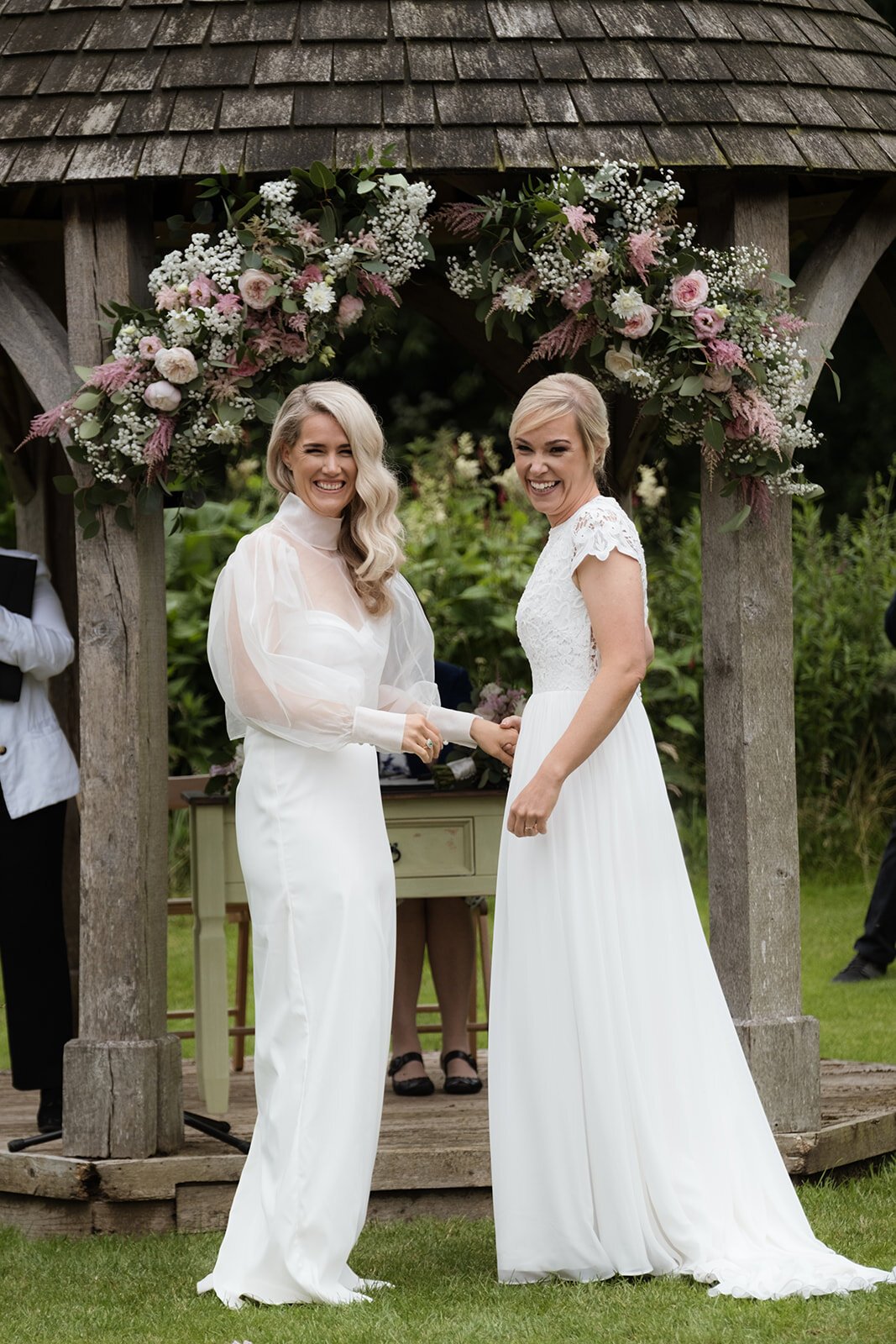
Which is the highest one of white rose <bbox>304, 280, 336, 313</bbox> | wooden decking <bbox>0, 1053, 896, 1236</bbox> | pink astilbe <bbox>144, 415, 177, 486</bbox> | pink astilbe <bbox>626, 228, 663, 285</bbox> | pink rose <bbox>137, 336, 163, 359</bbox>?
pink astilbe <bbox>626, 228, 663, 285</bbox>

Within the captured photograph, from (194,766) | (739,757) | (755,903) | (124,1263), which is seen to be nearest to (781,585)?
(739,757)

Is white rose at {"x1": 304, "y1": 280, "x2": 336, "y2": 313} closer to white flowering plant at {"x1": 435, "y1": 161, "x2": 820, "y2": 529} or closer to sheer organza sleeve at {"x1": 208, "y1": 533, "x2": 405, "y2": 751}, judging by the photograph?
white flowering plant at {"x1": 435, "y1": 161, "x2": 820, "y2": 529}

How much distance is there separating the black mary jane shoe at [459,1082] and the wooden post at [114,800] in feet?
4.02

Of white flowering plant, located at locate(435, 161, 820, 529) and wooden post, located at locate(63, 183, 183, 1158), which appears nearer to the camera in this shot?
white flowering plant, located at locate(435, 161, 820, 529)

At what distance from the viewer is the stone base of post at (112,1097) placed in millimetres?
5160

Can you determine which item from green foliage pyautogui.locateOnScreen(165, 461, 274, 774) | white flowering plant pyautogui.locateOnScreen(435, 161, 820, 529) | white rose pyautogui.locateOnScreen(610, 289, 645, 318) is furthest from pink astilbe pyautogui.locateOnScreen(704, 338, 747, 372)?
green foliage pyautogui.locateOnScreen(165, 461, 274, 774)

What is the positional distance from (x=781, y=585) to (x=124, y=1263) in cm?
258

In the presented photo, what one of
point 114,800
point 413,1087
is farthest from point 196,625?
point 114,800

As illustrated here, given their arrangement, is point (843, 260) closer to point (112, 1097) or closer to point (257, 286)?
point (257, 286)

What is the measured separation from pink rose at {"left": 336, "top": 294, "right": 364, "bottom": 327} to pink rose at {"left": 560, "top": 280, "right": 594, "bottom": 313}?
1.79 ft

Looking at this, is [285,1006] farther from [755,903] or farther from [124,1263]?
[755,903]

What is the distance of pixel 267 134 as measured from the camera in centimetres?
495

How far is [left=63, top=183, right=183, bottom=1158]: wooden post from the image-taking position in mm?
5156

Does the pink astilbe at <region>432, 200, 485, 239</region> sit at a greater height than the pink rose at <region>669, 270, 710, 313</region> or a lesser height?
greater
